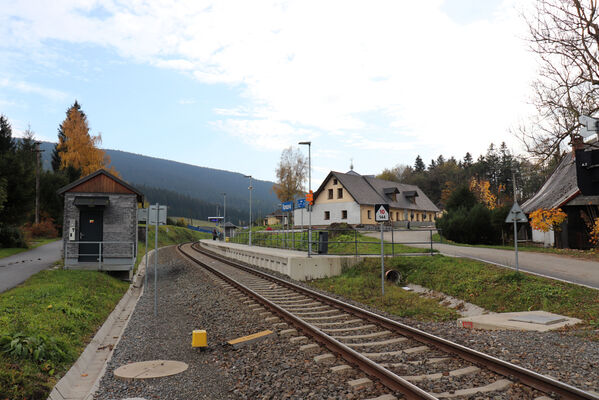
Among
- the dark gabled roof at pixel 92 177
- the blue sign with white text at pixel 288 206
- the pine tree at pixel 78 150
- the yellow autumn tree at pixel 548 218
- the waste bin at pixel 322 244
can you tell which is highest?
the pine tree at pixel 78 150

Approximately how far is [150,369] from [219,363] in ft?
3.76

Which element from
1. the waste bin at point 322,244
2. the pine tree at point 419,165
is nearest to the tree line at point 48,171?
the waste bin at point 322,244

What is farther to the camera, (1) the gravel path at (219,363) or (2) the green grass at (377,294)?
(2) the green grass at (377,294)

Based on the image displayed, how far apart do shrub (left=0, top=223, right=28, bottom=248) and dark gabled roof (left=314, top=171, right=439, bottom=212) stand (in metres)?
34.5

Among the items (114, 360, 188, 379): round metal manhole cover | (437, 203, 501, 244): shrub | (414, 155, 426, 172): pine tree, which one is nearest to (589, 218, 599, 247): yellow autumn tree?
(437, 203, 501, 244): shrub

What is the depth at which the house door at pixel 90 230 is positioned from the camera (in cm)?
1990

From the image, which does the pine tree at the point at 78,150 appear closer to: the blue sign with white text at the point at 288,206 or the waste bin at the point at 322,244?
the blue sign with white text at the point at 288,206

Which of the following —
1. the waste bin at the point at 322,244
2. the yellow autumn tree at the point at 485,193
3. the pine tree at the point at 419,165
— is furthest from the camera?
the pine tree at the point at 419,165

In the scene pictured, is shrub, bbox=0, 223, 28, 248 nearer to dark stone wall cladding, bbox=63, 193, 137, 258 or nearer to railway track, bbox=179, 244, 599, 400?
dark stone wall cladding, bbox=63, 193, 137, 258

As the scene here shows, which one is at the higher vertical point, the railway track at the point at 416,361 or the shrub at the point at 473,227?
the shrub at the point at 473,227

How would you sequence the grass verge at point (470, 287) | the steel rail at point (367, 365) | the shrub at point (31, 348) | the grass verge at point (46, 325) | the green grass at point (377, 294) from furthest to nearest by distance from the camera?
the green grass at point (377, 294) < the grass verge at point (470, 287) < the shrub at point (31, 348) < the grass verge at point (46, 325) < the steel rail at point (367, 365)

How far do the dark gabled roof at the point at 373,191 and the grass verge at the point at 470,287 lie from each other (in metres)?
33.1

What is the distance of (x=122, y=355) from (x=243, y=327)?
8.38 feet

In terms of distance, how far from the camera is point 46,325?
852cm
